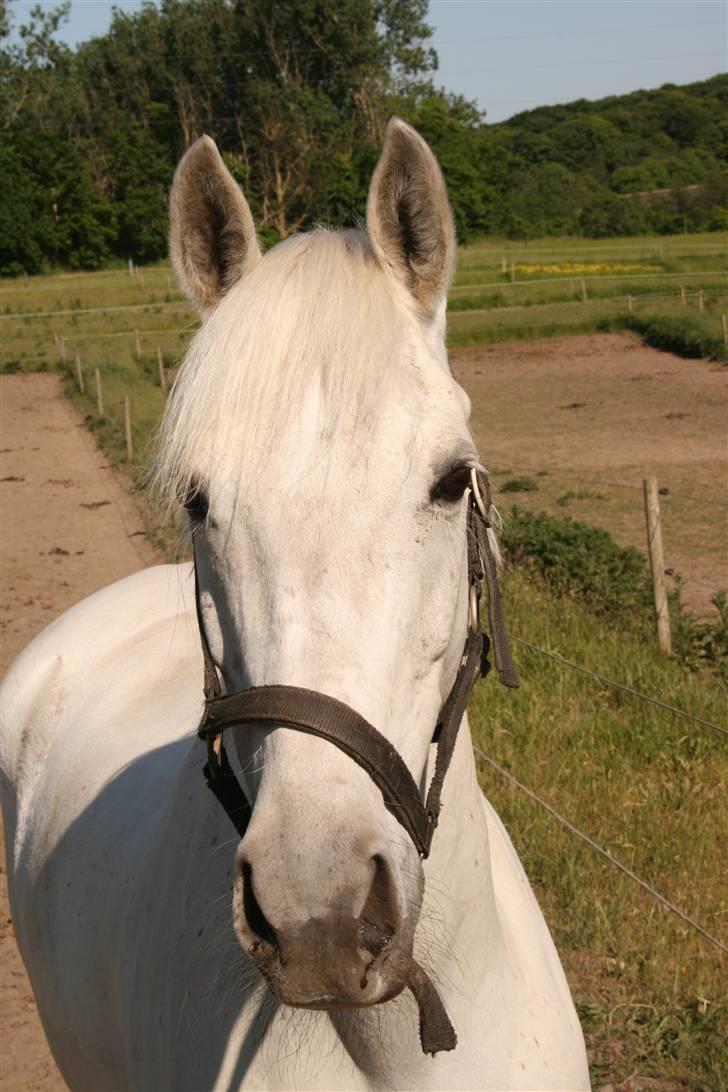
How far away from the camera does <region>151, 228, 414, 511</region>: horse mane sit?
169 cm

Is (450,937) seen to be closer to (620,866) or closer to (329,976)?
(329,976)

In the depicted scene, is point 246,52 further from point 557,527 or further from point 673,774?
point 673,774

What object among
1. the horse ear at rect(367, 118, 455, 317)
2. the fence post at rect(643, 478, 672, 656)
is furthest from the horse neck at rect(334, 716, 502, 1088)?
the fence post at rect(643, 478, 672, 656)

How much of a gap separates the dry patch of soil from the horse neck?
585 cm

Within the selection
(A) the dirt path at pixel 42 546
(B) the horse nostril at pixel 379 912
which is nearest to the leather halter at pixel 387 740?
(B) the horse nostril at pixel 379 912

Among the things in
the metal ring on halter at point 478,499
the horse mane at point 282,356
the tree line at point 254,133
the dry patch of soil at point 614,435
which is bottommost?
the dry patch of soil at point 614,435

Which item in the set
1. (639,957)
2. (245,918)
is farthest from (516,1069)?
(639,957)

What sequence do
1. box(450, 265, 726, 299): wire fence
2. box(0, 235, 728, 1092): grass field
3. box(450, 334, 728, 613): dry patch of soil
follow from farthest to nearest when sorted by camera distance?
box(450, 265, 726, 299): wire fence
box(450, 334, 728, 613): dry patch of soil
box(0, 235, 728, 1092): grass field

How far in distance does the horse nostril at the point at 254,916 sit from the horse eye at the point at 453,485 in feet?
2.16

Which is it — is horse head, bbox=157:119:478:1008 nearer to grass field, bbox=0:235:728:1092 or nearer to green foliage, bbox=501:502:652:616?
grass field, bbox=0:235:728:1092

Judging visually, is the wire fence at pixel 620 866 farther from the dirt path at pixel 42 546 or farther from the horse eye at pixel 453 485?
the horse eye at pixel 453 485

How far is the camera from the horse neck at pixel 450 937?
71.1 inches

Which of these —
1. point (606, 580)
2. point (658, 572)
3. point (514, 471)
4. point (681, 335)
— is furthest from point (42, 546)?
point (681, 335)

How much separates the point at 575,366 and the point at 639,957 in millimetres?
20779
